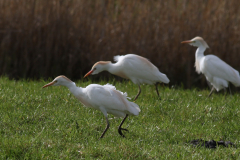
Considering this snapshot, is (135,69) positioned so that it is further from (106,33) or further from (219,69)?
(106,33)

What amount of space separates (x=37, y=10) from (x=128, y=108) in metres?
5.66

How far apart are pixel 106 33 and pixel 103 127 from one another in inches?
192

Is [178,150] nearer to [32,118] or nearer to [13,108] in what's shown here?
[32,118]

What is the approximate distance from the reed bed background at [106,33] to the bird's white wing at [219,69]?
1.76 metres

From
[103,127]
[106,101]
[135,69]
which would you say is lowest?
[103,127]

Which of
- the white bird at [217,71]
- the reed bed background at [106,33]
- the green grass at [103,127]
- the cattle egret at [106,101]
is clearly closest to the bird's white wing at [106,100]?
the cattle egret at [106,101]

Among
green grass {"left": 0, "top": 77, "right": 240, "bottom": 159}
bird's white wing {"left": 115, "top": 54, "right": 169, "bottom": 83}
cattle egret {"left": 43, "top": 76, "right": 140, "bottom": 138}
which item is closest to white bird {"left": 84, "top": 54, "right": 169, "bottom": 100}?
bird's white wing {"left": 115, "top": 54, "right": 169, "bottom": 83}

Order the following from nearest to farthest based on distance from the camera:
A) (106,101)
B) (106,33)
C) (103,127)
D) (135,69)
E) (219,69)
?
(106,101)
(103,127)
(135,69)
(219,69)
(106,33)

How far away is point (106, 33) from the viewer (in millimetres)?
9664

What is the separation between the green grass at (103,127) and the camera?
13.4 ft

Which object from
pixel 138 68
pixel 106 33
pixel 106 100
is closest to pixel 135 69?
pixel 138 68

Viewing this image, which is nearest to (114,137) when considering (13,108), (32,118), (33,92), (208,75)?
(32,118)

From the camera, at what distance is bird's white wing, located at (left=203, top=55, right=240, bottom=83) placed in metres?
8.16

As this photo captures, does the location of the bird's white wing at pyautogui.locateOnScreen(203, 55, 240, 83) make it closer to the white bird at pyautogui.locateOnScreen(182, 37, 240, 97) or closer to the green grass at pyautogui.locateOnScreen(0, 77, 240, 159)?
the white bird at pyautogui.locateOnScreen(182, 37, 240, 97)
